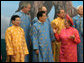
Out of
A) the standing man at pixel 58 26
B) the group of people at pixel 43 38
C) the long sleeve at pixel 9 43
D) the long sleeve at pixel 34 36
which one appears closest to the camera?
the long sleeve at pixel 9 43

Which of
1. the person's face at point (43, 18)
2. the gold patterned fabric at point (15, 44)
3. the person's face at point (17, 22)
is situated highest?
the person's face at point (43, 18)

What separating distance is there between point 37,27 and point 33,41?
1.31ft

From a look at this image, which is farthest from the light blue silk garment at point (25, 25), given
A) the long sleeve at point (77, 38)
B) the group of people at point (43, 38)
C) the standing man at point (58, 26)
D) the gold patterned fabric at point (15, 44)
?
the long sleeve at point (77, 38)

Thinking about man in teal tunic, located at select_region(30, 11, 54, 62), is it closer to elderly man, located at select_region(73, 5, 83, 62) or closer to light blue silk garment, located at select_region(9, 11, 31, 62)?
light blue silk garment, located at select_region(9, 11, 31, 62)

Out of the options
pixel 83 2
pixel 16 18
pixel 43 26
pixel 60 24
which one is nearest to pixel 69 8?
pixel 83 2

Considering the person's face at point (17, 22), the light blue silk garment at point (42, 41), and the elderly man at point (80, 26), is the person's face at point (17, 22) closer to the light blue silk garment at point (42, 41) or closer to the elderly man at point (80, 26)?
the light blue silk garment at point (42, 41)

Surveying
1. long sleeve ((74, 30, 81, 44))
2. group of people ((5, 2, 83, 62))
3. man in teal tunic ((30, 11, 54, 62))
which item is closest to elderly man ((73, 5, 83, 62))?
group of people ((5, 2, 83, 62))

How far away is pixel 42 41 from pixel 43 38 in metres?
0.09

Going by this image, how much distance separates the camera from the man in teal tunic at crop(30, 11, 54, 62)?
25.2 ft

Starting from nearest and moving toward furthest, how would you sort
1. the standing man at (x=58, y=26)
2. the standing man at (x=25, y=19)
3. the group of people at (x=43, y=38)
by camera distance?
1. the group of people at (x=43, y=38)
2. the standing man at (x=25, y=19)
3. the standing man at (x=58, y=26)

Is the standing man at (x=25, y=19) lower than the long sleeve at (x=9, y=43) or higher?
higher

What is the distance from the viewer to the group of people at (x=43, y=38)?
7.43m

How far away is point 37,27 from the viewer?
775 centimetres

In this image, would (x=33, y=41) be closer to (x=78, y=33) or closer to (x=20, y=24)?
(x=20, y=24)
